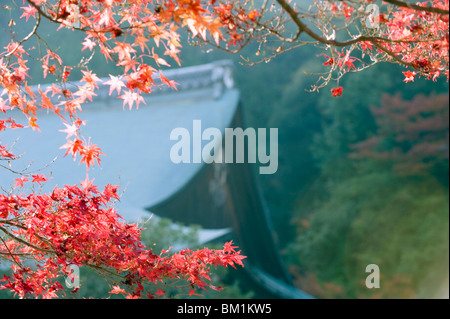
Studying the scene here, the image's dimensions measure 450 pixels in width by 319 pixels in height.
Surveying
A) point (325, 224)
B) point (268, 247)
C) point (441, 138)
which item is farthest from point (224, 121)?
point (441, 138)

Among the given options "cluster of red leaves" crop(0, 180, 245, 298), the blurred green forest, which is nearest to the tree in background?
the blurred green forest

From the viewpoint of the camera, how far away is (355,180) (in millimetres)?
8141

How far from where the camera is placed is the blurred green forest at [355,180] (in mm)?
7223

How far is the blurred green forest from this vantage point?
284 inches

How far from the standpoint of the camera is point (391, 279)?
6895 mm
